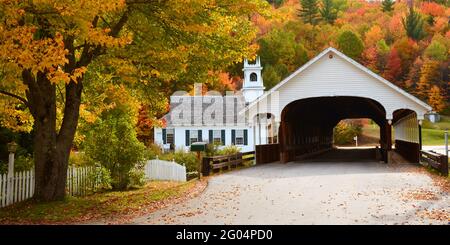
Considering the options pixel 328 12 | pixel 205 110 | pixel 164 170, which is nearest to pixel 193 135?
pixel 205 110

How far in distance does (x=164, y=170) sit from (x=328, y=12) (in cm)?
11284

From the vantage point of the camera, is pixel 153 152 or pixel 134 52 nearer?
pixel 134 52

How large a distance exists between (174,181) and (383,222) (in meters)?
16.1

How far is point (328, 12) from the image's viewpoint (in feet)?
424

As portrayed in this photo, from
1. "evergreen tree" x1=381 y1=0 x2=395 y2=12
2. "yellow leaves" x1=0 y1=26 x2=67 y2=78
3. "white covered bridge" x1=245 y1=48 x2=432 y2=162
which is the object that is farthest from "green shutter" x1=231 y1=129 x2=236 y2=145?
"evergreen tree" x1=381 y1=0 x2=395 y2=12

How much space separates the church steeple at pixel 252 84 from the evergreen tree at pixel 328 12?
8027cm

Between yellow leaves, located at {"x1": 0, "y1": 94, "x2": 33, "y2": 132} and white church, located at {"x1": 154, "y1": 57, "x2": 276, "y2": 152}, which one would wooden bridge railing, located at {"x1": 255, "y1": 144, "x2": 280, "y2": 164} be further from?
yellow leaves, located at {"x1": 0, "y1": 94, "x2": 33, "y2": 132}

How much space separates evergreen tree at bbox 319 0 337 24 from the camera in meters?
129

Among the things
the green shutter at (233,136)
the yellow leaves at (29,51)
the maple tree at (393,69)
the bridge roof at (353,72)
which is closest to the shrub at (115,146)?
the bridge roof at (353,72)

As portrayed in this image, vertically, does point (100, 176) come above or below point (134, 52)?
below

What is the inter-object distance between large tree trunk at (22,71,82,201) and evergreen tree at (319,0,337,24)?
122822 millimetres

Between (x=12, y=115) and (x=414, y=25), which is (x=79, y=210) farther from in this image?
(x=414, y=25)

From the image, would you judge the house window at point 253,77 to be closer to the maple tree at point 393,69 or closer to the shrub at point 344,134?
the shrub at point 344,134

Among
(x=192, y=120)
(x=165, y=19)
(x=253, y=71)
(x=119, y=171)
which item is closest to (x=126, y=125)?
(x=119, y=171)
